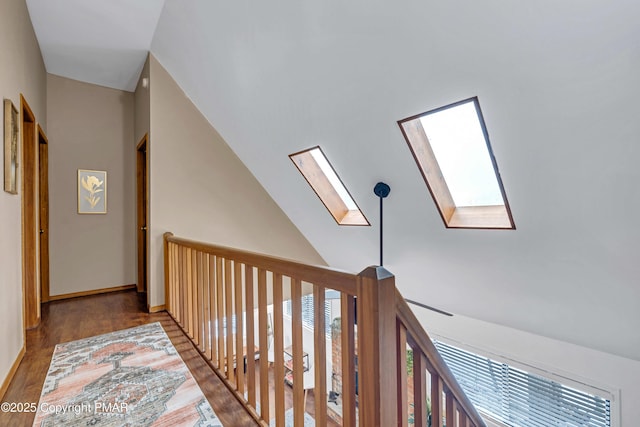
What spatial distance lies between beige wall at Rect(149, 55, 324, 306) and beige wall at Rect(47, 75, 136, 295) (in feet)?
4.32

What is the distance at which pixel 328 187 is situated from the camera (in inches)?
143

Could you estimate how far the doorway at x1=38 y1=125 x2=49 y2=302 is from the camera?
12.1ft

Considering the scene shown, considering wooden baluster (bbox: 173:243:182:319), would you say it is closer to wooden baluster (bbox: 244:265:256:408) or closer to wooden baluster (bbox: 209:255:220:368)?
wooden baluster (bbox: 209:255:220:368)

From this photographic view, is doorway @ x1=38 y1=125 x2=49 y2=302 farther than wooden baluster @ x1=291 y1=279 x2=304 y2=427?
Yes

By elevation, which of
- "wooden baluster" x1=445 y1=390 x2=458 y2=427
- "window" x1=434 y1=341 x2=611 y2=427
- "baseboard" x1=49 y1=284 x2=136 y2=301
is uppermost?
"wooden baluster" x1=445 y1=390 x2=458 y2=427

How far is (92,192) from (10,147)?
7.66 ft

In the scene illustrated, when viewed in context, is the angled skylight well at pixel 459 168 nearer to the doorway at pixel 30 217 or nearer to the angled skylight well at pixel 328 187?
the angled skylight well at pixel 328 187

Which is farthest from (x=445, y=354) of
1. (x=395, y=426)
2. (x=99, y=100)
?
(x=99, y=100)

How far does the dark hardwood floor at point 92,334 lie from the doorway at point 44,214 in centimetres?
26

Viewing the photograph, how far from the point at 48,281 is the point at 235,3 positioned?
13.0 ft

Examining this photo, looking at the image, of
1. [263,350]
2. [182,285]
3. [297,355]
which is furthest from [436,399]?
[182,285]

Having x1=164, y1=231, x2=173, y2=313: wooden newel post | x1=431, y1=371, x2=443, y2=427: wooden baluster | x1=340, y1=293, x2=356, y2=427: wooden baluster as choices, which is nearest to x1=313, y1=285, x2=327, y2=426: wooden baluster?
x1=340, y1=293, x2=356, y2=427: wooden baluster

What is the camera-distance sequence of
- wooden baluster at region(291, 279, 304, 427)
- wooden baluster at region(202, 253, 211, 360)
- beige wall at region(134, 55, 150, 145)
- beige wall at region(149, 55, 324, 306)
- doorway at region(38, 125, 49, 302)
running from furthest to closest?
1. doorway at region(38, 125, 49, 302)
2. beige wall at region(134, 55, 150, 145)
3. beige wall at region(149, 55, 324, 306)
4. wooden baluster at region(202, 253, 211, 360)
5. wooden baluster at region(291, 279, 304, 427)

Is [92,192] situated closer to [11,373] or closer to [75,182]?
[75,182]
